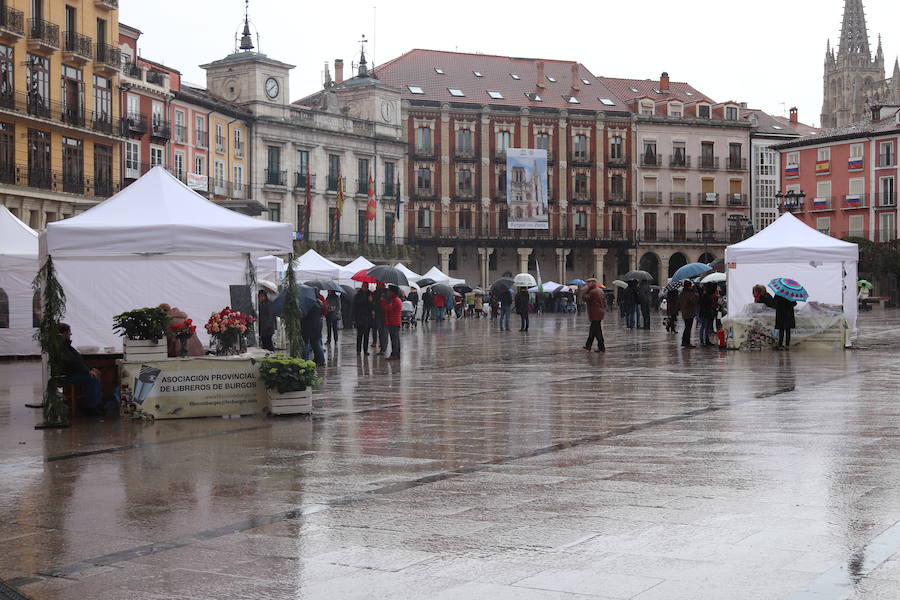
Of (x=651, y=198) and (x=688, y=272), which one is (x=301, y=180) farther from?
(x=688, y=272)

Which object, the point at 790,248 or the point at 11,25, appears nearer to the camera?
the point at 790,248

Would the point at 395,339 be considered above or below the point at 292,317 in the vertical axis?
below

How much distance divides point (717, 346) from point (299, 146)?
44555 mm

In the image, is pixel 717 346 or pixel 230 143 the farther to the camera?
pixel 230 143

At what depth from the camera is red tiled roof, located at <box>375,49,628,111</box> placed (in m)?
77.6

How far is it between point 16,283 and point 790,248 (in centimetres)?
1560

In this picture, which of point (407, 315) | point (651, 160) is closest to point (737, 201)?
point (651, 160)

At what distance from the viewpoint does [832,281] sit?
25984mm

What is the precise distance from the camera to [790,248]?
24047 mm

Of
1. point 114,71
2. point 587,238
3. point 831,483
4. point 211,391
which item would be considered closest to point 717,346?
point 211,391

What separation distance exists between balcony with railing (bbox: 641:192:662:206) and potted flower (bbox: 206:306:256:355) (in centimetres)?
7176

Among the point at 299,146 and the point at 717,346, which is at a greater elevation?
the point at 299,146

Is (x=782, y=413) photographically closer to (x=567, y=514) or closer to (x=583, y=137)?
(x=567, y=514)

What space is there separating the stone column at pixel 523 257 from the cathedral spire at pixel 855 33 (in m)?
73.4
